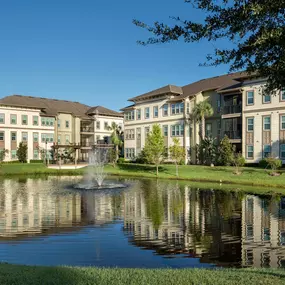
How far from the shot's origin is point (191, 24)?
269 inches

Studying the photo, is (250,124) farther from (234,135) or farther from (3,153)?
(3,153)

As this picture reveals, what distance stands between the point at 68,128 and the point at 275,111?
143ft

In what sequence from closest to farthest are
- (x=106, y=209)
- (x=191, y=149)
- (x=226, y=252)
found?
(x=226, y=252)
(x=106, y=209)
(x=191, y=149)

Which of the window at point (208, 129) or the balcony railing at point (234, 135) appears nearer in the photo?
the balcony railing at point (234, 135)

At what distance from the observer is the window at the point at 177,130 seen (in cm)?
5364

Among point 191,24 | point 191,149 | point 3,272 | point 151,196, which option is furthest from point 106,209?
point 191,149

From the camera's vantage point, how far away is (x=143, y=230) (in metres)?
14.6

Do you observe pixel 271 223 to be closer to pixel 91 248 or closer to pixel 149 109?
pixel 91 248

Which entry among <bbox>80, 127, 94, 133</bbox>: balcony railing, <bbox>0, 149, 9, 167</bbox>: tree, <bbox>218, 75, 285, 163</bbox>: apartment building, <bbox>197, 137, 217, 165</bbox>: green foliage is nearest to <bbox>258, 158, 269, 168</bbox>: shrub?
<bbox>218, 75, 285, 163</bbox>: apartment building

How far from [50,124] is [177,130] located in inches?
1085

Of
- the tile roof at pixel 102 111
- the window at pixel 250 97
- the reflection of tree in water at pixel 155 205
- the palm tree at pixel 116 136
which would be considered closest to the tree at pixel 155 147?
the reflection of tree in water at pixel 155 205

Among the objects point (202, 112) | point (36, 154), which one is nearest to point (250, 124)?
point (202, 112)

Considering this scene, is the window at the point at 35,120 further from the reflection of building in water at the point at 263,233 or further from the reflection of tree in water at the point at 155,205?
the reflection of building in water at the point at 263,233

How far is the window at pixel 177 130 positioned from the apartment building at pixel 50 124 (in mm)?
16199
